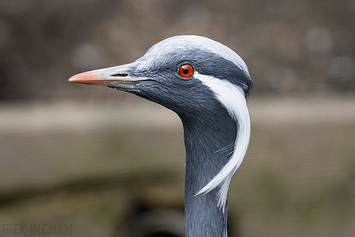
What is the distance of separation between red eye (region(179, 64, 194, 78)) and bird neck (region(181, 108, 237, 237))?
11cm

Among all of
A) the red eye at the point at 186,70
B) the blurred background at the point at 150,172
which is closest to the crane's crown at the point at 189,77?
the red eye at the point at 186,70

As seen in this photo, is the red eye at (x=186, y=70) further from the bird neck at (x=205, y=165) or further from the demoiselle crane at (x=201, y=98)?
the bird neck at (x=205, y=165)

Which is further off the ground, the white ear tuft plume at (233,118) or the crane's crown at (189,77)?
the crane's crown at (189,77)

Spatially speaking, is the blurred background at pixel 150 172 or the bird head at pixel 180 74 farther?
the blurred background at pixel 150 172

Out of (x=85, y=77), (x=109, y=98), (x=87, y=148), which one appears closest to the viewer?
(x=85, y=77)

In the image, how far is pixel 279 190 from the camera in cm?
187

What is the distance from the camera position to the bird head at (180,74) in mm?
836

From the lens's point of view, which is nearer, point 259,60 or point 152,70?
point 152,70

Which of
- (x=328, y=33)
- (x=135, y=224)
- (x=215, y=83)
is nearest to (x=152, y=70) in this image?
(x=215, y=83)

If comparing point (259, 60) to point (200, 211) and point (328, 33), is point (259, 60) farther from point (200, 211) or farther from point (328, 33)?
point (200, 211)

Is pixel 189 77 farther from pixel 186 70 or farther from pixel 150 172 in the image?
pixel 150 172

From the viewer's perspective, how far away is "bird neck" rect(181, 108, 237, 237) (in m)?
0.90

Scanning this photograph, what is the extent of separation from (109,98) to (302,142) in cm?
151

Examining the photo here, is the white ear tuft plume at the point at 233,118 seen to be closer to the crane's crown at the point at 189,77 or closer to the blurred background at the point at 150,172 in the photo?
the crane's crown at the point at 189,77
